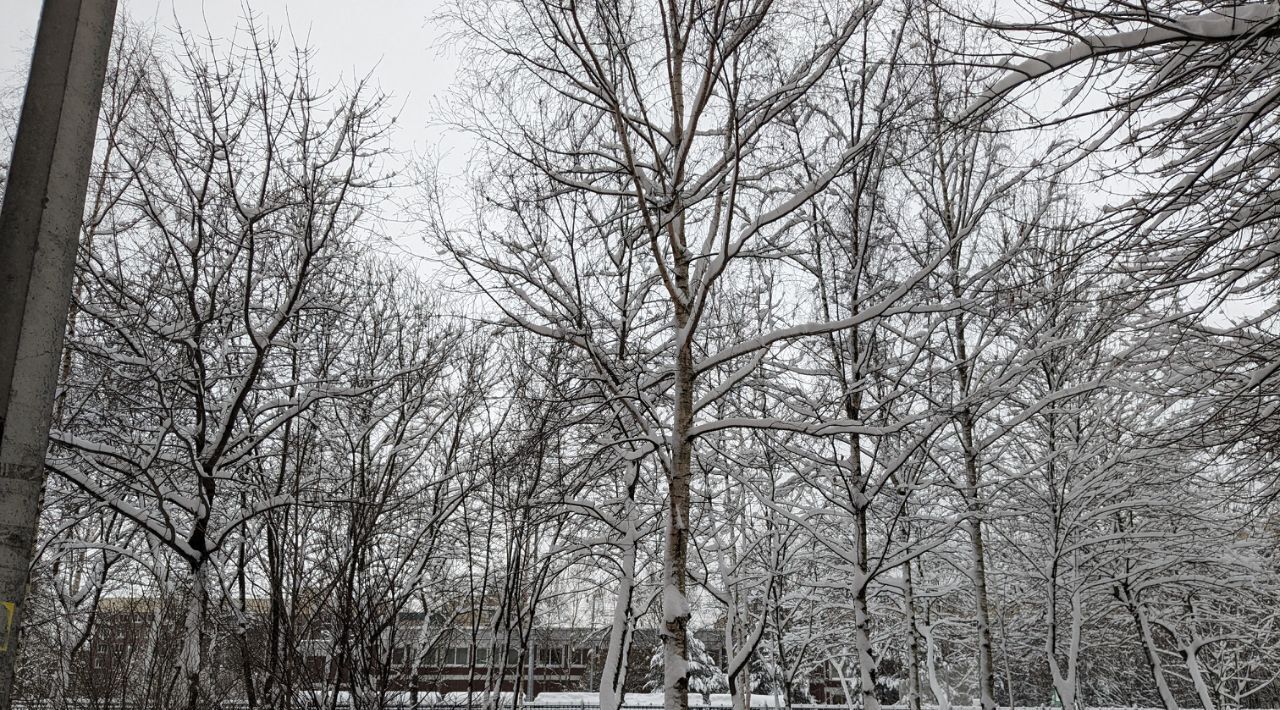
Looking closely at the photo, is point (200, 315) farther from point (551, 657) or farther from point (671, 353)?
point (551, 657)

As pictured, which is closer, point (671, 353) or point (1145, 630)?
point (671, 353)

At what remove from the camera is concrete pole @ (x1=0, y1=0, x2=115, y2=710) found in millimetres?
1893

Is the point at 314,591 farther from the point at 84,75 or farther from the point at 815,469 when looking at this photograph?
the point at 815,469

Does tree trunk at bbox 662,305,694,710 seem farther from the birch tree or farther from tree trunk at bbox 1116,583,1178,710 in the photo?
tree trunk at bbox 1116,583,1178,710

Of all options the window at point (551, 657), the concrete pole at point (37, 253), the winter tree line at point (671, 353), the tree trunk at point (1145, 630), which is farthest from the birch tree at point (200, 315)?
the window at point (551, 657)

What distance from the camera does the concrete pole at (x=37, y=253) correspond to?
1.89m

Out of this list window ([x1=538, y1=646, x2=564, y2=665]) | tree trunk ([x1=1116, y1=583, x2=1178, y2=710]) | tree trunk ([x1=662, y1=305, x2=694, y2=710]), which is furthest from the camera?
window ([x1=538, y1=646, x2=564, y2=665])

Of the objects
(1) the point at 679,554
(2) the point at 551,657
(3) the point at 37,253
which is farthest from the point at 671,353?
(2) the point at 551,657

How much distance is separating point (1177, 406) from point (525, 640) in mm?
16596

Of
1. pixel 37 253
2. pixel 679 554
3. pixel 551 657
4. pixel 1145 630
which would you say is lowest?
pixel 551 657

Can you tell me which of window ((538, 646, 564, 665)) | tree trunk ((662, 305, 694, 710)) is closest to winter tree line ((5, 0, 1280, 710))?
tree trunk ((662, 305, 694, 710))

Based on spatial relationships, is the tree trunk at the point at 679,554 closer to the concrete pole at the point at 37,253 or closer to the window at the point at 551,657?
the concrete pole at the point at 37,253

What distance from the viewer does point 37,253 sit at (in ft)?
6.59

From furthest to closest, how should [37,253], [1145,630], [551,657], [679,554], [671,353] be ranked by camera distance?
[551,657] < [1145,630] < [671,353] < [679,554] < [37,253]
